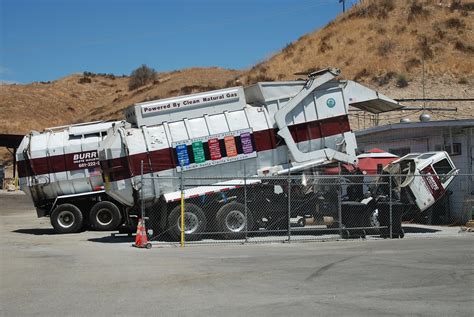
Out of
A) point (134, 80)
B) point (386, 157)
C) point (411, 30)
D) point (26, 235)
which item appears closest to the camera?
point (26, 235)

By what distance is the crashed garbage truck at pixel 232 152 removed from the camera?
54.0ft

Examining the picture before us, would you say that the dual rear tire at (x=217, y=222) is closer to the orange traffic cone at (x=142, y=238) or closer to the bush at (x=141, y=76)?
the orange traffic cone at (x=142, y=238)

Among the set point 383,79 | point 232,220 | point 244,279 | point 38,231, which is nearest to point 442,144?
point 232,220

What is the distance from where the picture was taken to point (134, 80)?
96812 mm

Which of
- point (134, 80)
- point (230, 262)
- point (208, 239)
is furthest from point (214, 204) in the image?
point (134, 80)

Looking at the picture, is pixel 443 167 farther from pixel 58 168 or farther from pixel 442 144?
pixel 58 168

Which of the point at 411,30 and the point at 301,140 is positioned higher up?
the point at 411,30

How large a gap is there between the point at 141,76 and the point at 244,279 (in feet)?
291

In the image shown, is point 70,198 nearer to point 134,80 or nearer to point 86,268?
point 86,268

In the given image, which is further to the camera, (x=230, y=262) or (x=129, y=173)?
(x=129, y=173)

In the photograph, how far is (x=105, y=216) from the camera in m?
20.0

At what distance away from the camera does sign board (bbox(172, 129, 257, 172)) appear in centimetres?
1673

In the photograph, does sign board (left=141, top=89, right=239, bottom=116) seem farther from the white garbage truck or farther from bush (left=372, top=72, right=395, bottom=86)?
bush (left=372, top=72, right=395, bottom=86)

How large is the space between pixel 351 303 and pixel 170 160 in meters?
9.46
